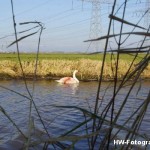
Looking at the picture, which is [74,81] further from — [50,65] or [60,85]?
[50,65]

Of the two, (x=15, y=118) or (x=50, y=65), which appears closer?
(x=15, y=118)

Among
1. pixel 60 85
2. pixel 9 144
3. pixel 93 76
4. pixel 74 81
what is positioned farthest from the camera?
pixel 93 76

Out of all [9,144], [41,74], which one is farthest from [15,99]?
[41,74]

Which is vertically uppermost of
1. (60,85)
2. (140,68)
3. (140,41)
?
(140,41)

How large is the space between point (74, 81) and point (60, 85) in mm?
1837

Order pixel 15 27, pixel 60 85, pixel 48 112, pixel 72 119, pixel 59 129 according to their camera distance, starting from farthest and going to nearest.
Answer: pixel 60 85, pixel 48 112, pixel 72 119, pixel 59 129, pixel 15 27

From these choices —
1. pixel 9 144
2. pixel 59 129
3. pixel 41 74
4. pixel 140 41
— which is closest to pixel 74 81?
pixel 41 74

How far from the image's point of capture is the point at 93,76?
1138 inches

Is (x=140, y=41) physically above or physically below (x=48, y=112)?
above

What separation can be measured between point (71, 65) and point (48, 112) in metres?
18.1

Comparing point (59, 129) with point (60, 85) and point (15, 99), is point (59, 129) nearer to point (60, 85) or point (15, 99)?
point (15, 99)

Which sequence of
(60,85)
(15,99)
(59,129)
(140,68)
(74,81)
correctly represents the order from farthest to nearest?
1. (74,81)
2. (60,85)
3. (15,99)
4. (59,129)
5. (140,68)

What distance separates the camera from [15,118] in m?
11.5

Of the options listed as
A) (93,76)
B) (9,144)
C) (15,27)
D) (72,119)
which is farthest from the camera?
(93,76)
